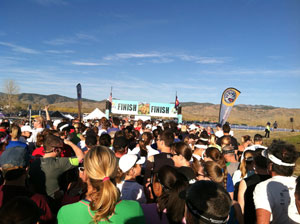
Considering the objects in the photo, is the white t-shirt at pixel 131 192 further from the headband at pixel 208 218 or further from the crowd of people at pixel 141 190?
the headband at pixel 208 218

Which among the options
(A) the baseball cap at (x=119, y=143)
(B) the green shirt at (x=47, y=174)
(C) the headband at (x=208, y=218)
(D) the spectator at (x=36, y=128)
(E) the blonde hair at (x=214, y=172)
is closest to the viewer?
(C) the headband at (x=208, y=218)

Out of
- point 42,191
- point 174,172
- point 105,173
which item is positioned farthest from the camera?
point 42,191

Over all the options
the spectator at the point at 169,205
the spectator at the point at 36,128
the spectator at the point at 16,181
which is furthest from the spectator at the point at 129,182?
the spectator at the point at 36,128

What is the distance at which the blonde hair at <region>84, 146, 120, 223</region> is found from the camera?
1796 mm

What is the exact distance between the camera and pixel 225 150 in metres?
Answer: 5.03

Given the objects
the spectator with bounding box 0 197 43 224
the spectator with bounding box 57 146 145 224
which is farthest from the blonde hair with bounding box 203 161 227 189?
the spectator with bounding box 0 197 43 224

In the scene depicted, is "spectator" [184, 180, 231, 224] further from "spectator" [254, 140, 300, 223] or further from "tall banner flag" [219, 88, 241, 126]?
"tall banner flag" [219, 88, 241, 126]

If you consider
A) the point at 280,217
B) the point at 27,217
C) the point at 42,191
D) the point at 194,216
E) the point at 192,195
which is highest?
the point at 192,195

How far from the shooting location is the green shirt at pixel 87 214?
1.83 m

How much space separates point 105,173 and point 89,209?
299 mm

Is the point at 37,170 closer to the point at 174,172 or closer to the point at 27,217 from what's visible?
the point at 27,217

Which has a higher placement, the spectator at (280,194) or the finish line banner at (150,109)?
the finish line banner at (150,109)

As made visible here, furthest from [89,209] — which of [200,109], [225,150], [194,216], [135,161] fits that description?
[200,109]

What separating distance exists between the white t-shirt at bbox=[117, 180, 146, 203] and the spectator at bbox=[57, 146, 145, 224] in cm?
112
